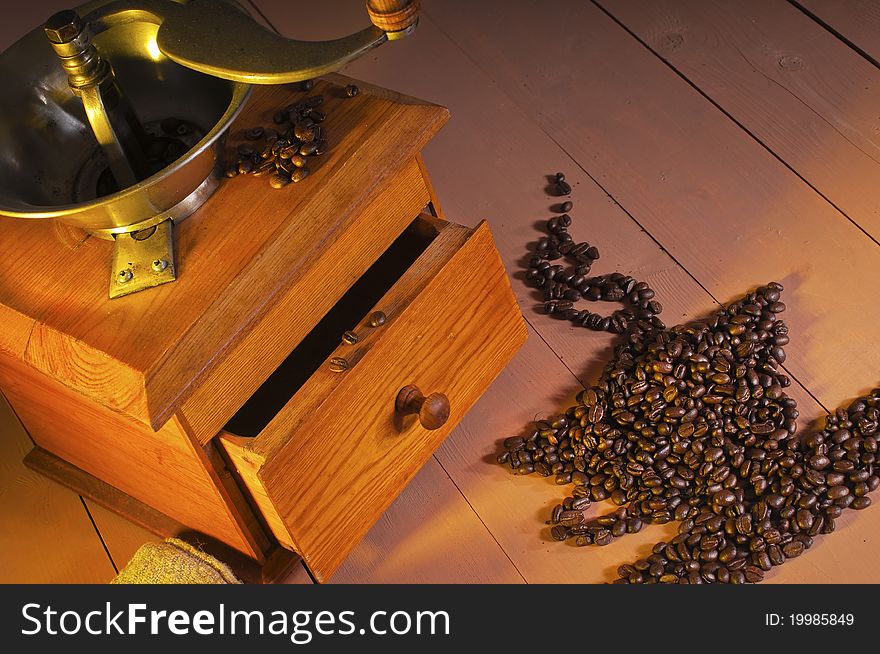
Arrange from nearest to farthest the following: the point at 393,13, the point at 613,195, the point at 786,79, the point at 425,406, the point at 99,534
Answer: the point at 393,13 < the point at 425,406 < the point at 99,534 < the point at 613,195 < the point at 786,79

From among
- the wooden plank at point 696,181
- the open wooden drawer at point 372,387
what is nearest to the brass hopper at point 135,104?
the open wooden drawer at point 372,387

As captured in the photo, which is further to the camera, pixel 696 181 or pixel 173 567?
pixel 696 181

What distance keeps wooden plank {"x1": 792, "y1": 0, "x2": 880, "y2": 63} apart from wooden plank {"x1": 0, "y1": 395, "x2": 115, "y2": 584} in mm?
1525

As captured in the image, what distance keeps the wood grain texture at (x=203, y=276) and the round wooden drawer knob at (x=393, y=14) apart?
0.24 metres

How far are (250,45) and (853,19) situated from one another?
4.29 feet

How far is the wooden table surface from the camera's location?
161cm

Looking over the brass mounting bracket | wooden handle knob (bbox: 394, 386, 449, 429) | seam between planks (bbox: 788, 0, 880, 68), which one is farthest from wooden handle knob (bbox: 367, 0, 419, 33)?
seam between planks (bbox: 788, 0, 880, 68)

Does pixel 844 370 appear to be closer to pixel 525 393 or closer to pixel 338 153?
pixel 525 393

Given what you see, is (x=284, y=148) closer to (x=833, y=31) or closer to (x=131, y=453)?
(x=131, y=453)

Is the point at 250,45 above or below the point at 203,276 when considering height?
above

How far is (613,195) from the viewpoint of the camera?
6.37ft

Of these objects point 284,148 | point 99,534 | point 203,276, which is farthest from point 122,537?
point 284,148

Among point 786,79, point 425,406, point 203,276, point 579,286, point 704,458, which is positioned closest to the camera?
point 203,276

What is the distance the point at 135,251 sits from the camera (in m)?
1.32
